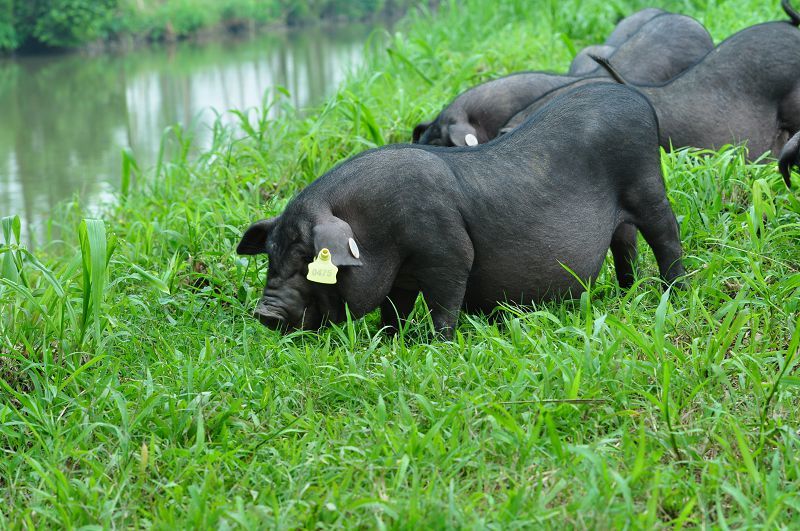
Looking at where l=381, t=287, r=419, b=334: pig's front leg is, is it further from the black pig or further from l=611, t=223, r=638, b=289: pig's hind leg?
the black pig

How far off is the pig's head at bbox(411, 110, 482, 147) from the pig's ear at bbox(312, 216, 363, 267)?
190 cm

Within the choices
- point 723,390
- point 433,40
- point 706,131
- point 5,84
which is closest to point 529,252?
point 723,390

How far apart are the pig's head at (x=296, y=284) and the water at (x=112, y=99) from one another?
3389 millimetres

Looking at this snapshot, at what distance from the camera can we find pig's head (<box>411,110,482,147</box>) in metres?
5.51

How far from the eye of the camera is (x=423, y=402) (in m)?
3.16

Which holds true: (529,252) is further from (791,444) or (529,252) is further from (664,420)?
(791,444)

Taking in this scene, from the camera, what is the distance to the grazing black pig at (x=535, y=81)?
5727 millimetres

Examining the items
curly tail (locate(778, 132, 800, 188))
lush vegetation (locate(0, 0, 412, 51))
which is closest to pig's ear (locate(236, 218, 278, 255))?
curly tail (locate(778, 132, 800, 188))

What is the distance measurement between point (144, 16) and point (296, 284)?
29.7m

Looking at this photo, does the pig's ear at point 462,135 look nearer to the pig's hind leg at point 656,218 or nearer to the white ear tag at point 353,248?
the pig's hind leg at point 656,218

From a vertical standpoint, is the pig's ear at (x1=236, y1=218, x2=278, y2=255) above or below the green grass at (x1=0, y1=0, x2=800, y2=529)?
above

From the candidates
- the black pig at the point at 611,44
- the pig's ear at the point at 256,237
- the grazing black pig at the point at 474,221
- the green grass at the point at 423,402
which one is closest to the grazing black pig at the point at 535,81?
the black pig at the point at 611,44

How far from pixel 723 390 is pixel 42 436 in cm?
221

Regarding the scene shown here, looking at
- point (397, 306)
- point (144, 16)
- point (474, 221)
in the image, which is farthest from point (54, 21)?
point (474, 221)
